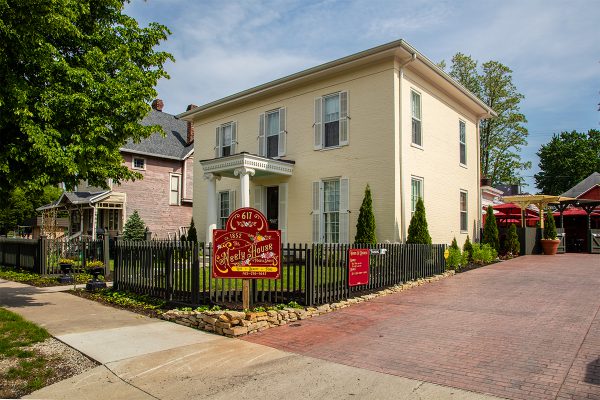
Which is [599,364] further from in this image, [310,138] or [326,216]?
[310,138]

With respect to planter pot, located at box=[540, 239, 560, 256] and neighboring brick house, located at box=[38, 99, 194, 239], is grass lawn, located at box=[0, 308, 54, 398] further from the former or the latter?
planter pot, located at box=[540, 239, 560, 256]

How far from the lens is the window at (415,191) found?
14155 millimetres

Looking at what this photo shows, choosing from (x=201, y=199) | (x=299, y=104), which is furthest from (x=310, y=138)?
(x=201, y=199)

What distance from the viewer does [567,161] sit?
57.9 meters

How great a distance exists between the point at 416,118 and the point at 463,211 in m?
5.44

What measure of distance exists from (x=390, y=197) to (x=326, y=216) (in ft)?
8.30

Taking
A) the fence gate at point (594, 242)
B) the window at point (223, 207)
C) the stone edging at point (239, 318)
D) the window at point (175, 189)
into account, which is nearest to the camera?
the stone edging at point (239, 318)

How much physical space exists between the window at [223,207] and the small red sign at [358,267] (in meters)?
9.93

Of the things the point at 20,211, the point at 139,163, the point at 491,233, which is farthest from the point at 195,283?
the point at 20,211

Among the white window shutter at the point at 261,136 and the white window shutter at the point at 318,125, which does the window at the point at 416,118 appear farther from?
the white window shutter at the point at 261,136

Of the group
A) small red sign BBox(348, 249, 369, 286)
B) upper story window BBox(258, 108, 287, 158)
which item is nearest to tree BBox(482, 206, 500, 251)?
upper story window BBox(258, 108, 287, 158)

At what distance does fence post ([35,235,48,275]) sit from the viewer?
13.6 m

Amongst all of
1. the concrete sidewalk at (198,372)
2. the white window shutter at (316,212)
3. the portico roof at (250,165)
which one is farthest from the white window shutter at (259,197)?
the concrete sidewalk at (198,372)

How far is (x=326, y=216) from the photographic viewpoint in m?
15.0
